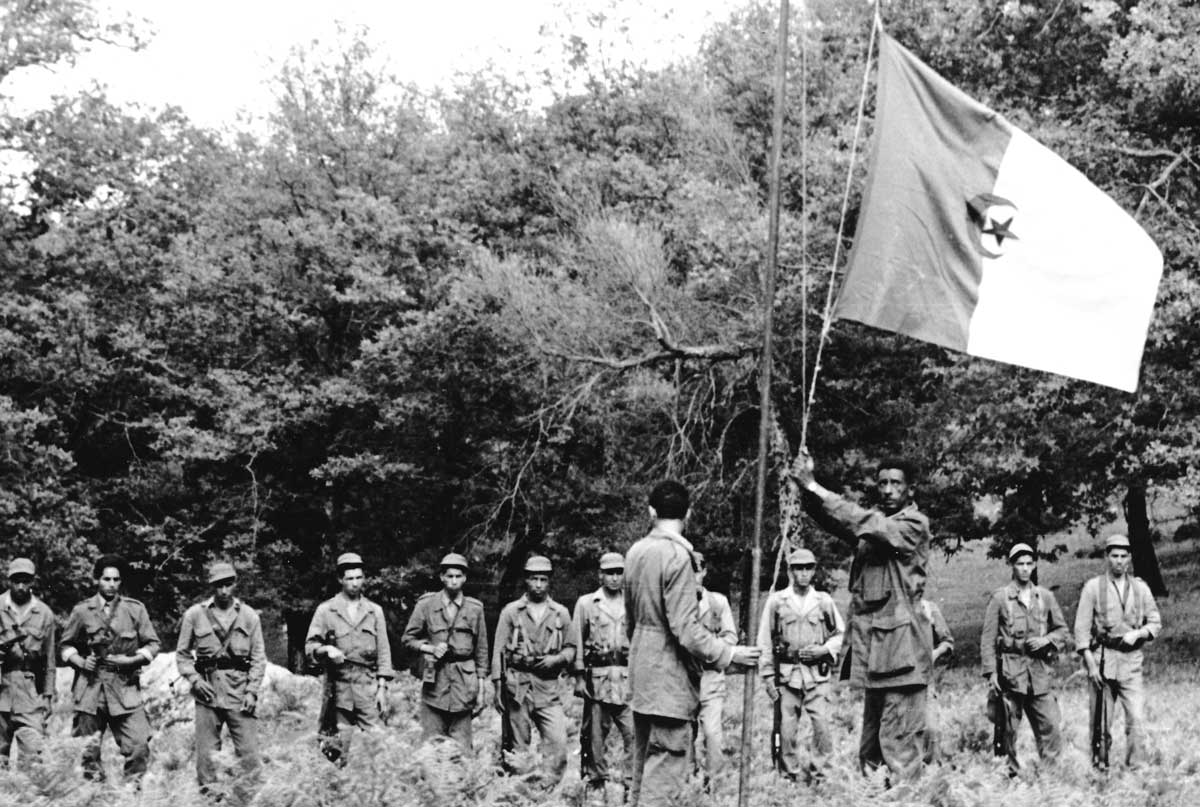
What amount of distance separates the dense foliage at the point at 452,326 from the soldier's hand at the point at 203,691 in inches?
583

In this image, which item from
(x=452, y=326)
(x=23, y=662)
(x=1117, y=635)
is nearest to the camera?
(x=1117, y=635)

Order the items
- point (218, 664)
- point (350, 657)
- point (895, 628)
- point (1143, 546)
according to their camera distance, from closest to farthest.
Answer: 1. point (895, 628)
2. point (218, 664)
3. point (350, 657)
4. point (1143, 546)

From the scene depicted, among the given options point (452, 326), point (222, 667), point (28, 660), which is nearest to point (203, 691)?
point (222, 667)

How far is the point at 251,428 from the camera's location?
30.5 metres

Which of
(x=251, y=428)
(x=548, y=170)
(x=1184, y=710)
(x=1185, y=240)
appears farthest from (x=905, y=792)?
(x=548, y=170)

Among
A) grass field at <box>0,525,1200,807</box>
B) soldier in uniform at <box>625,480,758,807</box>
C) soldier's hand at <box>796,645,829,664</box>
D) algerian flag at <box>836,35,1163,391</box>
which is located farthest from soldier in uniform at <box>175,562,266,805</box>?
algerian flag at <box>836,35,1163,391</box>

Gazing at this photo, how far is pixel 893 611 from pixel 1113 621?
4.72 metres

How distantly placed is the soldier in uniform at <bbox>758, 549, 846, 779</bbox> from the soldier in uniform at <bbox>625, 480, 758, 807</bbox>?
501cm

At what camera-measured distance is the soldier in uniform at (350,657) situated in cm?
1234

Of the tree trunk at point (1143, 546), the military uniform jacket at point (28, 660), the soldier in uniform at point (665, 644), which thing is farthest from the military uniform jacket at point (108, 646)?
the tree trunk at point (1143, 546)

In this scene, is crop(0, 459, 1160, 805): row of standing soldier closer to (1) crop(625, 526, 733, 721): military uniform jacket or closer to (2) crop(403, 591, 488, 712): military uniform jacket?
(2) crop(403, 591, 488, 712): military uniform jacket

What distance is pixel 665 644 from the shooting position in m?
7.66

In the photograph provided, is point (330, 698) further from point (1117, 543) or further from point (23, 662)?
point (1117, 543)

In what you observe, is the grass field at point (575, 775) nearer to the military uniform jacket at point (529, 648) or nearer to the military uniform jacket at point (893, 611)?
the military uniform jacket at point (893, 611)
